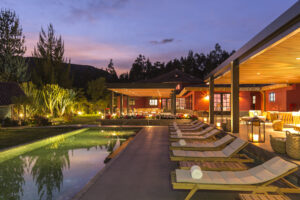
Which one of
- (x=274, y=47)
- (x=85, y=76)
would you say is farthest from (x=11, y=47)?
(x=274, y=47)

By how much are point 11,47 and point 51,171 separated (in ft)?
98.0

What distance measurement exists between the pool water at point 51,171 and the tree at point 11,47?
24327mm

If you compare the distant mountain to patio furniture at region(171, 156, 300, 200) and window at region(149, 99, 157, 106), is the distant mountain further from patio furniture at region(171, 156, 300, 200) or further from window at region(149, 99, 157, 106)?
patio furniture at region(171, 156, 300, 200)

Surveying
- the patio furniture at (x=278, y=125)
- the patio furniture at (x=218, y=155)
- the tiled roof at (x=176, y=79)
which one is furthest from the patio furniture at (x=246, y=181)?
the tiled roof at (x=176, y=79)

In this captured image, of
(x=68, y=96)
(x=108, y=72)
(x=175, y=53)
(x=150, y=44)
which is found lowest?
(x=68, y=96)

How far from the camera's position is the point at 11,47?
3078 centimetres

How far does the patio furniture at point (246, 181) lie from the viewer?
387 cm

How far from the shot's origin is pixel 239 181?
4.03m

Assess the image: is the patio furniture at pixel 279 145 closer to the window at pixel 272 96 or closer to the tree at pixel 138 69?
the window at pixel 272 96

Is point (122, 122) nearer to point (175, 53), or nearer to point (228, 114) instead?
point (228, 114)

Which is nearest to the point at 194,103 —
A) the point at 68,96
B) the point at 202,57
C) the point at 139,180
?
the point at 68,96

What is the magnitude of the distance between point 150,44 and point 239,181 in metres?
116

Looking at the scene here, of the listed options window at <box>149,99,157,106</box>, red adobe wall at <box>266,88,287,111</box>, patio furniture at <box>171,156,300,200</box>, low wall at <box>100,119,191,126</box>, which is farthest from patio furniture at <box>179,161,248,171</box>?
window at <box>149,99,157,106</box>

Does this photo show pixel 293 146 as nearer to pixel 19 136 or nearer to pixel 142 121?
pixel 19 136
